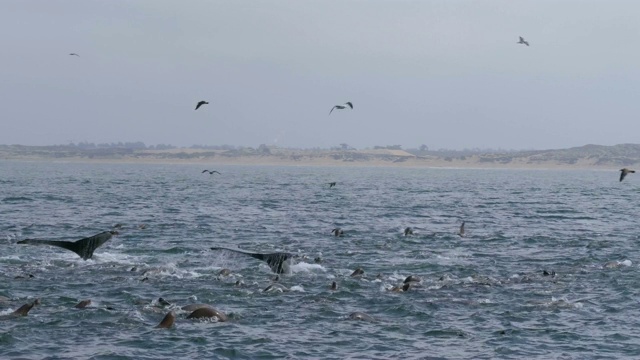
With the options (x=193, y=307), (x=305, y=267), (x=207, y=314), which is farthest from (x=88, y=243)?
(x=305, y=267)

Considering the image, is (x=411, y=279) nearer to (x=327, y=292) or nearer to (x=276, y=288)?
(x=327, y=292)

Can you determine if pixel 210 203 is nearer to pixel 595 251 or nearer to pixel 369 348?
pixel 595 251

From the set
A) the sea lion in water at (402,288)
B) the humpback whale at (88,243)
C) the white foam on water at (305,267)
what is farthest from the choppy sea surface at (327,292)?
the humpback whale at (88,243)

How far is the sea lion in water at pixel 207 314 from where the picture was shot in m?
18.3

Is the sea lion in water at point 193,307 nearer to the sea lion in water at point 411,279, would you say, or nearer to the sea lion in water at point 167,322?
the sea lion in water at point 167,322

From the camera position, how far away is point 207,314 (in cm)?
1838

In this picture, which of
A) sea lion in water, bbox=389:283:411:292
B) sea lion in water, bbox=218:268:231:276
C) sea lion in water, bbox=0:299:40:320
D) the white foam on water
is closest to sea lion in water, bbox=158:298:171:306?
sea lion in water, bbox=0:299:40:320

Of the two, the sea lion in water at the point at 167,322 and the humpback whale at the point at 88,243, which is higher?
the humpback whale at the point at 88,243

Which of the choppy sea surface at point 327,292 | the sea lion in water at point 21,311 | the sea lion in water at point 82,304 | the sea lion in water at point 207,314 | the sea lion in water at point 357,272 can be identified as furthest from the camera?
the sea lion in water at point 357,272

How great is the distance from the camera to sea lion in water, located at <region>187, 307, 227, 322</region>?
18.3 meters

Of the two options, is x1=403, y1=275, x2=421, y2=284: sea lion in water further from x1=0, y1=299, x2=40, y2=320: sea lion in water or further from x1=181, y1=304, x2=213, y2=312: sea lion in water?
x1=0, y1=299, x2=40, y2=320: sea lion in water

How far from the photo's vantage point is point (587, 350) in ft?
54.3

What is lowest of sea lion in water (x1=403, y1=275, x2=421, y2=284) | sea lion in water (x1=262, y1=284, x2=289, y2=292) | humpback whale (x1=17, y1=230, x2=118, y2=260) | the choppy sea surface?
the choppy sea surface

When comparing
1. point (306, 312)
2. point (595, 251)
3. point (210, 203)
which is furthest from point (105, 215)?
point (306, 312)
